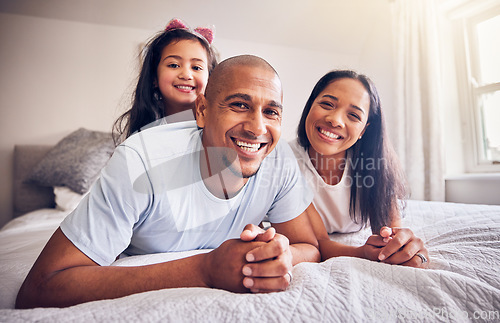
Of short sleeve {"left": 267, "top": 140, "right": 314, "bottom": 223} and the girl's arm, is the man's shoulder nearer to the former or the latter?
short sleeve {"left": 267, "top": 140, "right": 314, "bottom": 223}

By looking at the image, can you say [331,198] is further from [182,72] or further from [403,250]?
[182,72]

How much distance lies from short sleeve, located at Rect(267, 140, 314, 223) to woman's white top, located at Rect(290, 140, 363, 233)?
0.66 feet

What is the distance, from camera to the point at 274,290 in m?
0.55

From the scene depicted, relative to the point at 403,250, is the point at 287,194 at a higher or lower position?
higher

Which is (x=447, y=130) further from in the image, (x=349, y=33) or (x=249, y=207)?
(x=249, y=207)

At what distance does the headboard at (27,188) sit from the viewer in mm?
2189

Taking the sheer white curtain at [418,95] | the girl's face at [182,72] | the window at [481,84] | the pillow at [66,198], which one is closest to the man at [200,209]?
the girl's face at [182,72]

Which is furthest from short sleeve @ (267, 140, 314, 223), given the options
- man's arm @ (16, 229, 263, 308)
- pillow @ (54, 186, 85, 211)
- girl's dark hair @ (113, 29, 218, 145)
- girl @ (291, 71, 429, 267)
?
pillow @ (54, 186, 85, 211)

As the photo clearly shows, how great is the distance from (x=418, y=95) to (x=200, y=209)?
2055mm

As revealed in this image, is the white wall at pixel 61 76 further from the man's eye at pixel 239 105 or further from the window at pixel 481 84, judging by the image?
the man's eye at pixel 239 105

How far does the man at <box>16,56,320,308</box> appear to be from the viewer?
57 centimetres

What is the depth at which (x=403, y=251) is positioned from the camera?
74cm

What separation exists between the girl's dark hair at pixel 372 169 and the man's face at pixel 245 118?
0.48 metres

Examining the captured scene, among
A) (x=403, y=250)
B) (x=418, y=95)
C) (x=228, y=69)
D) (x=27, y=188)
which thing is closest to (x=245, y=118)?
(x=228, y=69)
